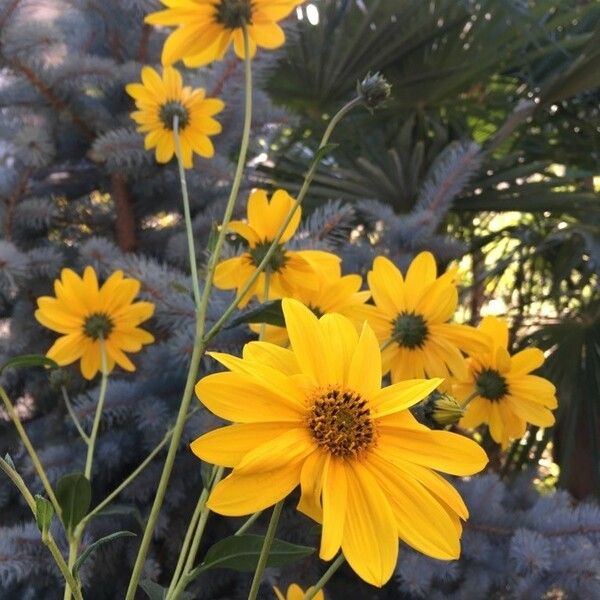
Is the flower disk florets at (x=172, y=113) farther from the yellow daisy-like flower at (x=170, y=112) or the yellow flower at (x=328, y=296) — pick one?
the yellow flower at (x=328, y=296)

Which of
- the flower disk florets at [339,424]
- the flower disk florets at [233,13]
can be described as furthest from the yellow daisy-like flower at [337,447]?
the flower disk florets at [233,13]

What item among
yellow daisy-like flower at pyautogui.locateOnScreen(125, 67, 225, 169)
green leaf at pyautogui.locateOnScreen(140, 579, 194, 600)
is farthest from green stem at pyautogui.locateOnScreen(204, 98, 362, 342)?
yellow daisy-like flower at pyautogui.locateOnScreen(125, 67, 225, 169)

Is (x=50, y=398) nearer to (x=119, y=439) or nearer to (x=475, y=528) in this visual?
(x=119, y=439)

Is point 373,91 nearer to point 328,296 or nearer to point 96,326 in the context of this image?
point 328,296

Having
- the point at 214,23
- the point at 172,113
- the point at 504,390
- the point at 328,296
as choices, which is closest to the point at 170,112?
the point at 172,113

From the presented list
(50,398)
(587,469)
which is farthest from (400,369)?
(587,469)

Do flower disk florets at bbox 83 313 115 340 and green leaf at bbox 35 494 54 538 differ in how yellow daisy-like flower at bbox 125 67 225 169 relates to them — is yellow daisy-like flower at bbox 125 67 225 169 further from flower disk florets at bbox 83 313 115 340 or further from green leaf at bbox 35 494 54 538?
green leaf at bbox 35 494 54 538
